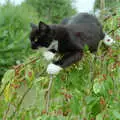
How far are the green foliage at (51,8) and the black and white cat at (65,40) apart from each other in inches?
264

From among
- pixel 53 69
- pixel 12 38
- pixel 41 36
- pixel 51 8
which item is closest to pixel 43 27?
pixel 41 36

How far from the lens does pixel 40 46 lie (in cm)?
124

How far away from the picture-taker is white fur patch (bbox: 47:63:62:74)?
3.50 feet

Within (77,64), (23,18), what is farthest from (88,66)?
(23,18)

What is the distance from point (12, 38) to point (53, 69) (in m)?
4.42

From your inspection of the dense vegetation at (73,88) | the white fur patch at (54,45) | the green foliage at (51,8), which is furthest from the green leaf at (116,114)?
the green foliage at (51,8)

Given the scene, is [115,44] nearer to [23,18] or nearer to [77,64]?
[77,64]

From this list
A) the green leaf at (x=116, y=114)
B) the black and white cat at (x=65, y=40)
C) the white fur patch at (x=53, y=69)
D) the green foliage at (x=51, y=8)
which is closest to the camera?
the green leaf at (x=116, y=114)

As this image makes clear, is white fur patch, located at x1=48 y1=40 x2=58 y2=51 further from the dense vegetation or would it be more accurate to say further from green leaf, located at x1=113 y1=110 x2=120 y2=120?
green leaf, located at x1=113 y1=110 x2=120 y2=120

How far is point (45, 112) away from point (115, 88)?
19cm

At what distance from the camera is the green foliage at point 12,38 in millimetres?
5395

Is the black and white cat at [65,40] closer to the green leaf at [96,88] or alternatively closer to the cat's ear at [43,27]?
the cat's ear at [43,27]

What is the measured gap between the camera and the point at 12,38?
5449mm

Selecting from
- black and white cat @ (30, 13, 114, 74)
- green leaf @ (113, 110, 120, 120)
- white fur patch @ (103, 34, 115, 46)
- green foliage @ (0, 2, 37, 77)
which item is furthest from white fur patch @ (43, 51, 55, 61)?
green foliage @ (0, 2, 37, 77)
